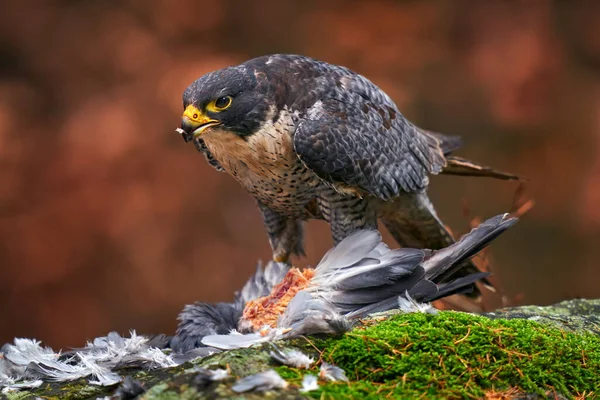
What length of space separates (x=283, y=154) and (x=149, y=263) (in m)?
2.44

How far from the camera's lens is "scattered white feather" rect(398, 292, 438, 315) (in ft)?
6.61

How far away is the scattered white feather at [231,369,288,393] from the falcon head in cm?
104

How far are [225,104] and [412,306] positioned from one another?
36.2 inches

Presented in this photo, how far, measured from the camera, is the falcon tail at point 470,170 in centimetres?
304

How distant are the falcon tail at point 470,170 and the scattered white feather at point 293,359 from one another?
65.1 inches

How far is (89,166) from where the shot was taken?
183 inches

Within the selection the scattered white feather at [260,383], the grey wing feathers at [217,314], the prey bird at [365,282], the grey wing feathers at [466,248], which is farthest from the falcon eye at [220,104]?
the scattered white feather at [260,383]

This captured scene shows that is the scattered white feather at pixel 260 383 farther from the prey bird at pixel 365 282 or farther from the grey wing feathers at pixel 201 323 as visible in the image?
the grey wing feathers at pixel 201 323

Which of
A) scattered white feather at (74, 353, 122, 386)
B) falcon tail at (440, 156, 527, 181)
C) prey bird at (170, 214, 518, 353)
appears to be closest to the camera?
scattered white feather at (74, 353, 122, 386)

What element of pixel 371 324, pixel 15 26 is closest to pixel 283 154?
pixel 371 324

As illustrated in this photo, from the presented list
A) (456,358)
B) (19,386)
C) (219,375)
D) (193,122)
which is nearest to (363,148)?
(193,122)

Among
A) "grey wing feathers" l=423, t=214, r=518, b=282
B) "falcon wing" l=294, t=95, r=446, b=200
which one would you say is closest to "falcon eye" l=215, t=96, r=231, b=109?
"falcon wing" l=294, t=95, r=446, b=200

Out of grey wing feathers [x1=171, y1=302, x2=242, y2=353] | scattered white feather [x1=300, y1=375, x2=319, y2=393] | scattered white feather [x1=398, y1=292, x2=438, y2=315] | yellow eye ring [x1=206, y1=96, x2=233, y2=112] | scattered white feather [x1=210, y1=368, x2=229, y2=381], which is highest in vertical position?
yellow eye ring [x1=206, y1=96, x2=233, y2=112]

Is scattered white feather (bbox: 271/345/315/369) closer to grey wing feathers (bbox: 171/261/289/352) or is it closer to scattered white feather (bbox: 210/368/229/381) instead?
scattered white feather (bbox: 210/368/229/381)
